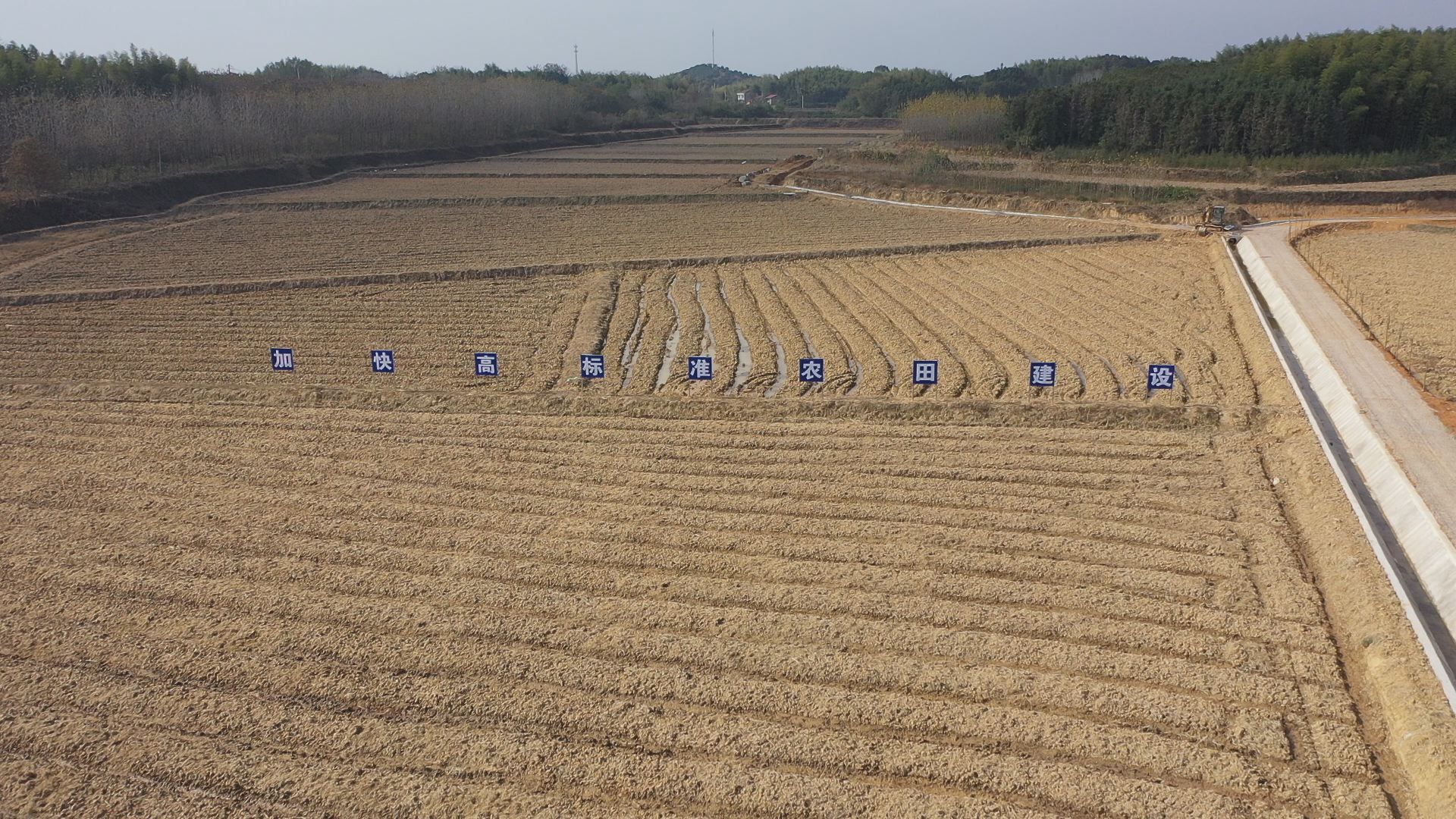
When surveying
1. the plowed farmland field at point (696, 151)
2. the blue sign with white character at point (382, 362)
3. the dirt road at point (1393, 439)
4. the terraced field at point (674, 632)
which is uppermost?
the plowed farmland field at point (696, 151)

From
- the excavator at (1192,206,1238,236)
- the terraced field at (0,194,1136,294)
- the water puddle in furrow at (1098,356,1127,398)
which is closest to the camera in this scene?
the water puddle in furrow at (1098,356,1127,398)

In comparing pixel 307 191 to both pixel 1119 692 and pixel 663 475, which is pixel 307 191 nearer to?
pixel 663 475

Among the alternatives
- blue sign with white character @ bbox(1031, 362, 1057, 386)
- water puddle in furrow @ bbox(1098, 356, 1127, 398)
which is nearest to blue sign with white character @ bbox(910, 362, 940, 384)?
blue sign with white character @ bbox(1031, 362, 1057, 386)

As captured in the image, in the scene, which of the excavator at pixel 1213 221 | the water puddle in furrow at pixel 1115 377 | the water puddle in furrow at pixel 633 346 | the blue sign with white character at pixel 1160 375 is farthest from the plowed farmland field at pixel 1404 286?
the water puddle in furrow at pixel 633 346

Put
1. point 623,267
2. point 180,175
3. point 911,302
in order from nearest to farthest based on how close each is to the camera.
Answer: point 911,302 < point 623,267 < point 180,175

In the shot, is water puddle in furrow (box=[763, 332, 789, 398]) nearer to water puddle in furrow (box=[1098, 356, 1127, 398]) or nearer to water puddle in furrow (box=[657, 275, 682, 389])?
water puddle in furrow (box=[657, 275, 682, 389])

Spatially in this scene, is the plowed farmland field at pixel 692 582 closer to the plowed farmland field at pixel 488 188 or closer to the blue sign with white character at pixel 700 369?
the blue sign with white character at pixel 700 369

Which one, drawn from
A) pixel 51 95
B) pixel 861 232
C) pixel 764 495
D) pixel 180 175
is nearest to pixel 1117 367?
pixel 764 495
